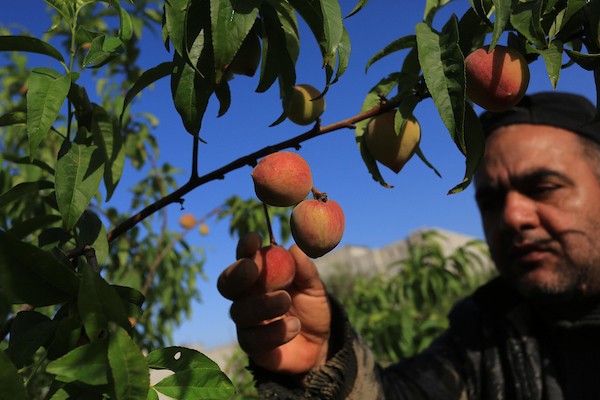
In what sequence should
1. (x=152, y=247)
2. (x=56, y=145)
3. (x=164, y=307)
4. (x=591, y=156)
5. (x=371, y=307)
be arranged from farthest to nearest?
(x=371, y=307) → (x=164, y=307) → (x=152, y=247) → (x=56, y=145) → (x=591, y=156)

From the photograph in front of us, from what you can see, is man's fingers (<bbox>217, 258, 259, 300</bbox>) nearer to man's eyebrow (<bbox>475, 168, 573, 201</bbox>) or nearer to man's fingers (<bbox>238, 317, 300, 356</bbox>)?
man's fingers (<bbox>238, 317, 300, 356</bbox>)

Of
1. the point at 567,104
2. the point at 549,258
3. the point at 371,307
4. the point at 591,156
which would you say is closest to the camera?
the point at 549,258

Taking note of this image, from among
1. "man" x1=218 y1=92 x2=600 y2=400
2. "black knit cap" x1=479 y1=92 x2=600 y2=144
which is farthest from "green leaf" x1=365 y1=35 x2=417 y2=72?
"black knit cap" x1=479 y1=92 x2=600 y2=144

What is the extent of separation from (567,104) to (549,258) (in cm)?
77

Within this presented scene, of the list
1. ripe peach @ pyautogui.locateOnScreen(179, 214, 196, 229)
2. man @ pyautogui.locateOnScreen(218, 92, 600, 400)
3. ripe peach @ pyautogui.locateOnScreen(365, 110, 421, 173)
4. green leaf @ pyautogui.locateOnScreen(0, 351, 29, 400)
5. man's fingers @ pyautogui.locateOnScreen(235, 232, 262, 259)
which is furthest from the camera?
ripe peach @ pyautogui.locateOnScreen(179, 214, 196, 229)

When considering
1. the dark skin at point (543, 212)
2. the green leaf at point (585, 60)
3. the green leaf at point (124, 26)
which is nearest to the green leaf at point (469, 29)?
the green leaf at point (585, 60)

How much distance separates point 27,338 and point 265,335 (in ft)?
1.87

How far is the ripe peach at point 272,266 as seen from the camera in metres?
0.91

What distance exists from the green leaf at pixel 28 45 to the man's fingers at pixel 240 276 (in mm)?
406

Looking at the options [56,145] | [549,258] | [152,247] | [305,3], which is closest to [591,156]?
[549,258]

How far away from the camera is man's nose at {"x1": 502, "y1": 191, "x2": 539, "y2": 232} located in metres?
1.85

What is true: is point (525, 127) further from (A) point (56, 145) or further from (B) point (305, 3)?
(A) point (56, 145)

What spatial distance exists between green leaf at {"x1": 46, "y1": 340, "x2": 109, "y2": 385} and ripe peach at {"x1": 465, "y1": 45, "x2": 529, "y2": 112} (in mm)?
495

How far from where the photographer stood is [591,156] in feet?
6.59
